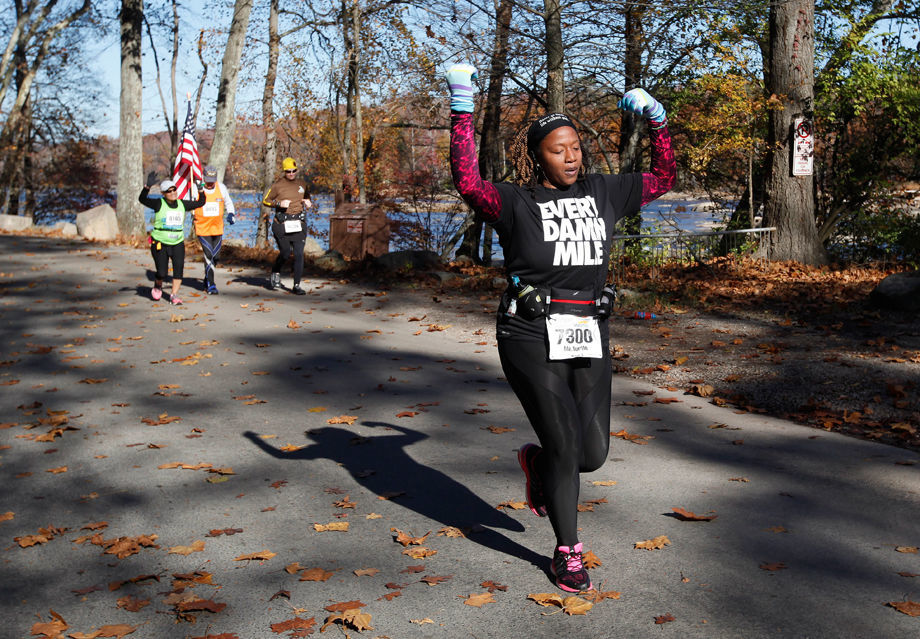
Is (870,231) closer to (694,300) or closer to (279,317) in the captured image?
(694,300)

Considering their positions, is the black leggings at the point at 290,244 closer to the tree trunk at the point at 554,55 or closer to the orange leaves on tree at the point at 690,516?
the tree trunk at the point at 554,55

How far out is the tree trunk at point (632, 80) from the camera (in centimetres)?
1666

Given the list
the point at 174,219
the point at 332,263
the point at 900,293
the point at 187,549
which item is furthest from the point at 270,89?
the point at 187,549

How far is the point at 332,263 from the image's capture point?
18.4 m

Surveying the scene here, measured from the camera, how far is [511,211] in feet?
13.2

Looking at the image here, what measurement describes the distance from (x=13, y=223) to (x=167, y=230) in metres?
18.3

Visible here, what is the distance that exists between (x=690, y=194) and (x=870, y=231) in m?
5.42

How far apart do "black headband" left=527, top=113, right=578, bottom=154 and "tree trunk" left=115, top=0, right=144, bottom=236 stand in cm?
2253

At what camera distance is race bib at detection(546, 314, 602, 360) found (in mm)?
4008

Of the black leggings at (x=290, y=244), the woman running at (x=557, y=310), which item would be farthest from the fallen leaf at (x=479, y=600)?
the black leggings at (x=290, y=244)

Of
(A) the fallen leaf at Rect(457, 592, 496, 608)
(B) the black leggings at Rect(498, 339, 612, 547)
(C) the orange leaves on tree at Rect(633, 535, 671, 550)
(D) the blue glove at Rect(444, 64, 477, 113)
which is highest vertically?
(D) the blue glove at Rect(444, 64, 477, 113)

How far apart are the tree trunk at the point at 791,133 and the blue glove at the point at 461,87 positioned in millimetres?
14169

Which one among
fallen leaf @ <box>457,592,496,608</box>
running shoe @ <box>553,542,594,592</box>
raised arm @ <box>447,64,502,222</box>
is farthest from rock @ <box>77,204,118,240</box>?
running shoe @ <box>553,542,594,592</box>

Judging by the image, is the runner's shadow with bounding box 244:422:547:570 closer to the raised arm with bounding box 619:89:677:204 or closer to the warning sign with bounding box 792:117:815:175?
the raised arm with bounding box 619:89:677:204
